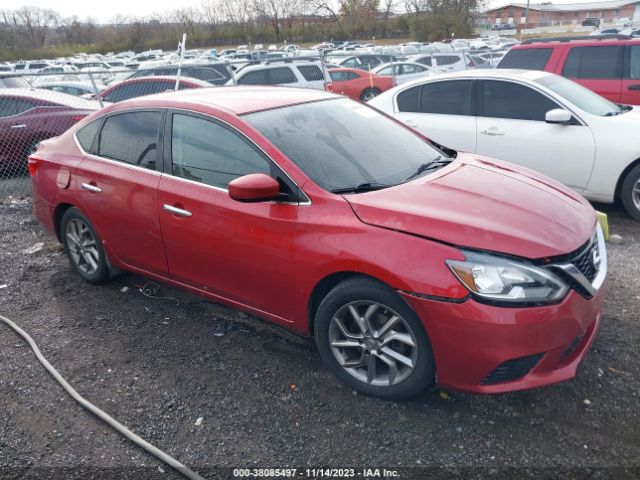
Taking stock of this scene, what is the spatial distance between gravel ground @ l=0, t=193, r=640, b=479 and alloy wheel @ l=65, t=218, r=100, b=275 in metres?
0.67

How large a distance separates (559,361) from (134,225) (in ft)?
9.67

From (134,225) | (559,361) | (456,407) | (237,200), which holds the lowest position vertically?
(456,407)

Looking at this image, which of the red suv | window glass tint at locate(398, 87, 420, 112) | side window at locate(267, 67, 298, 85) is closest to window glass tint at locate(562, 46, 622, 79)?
the red suv

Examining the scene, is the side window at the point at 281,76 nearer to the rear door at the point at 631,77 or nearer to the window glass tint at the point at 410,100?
the window glass tint at the point at 410,100

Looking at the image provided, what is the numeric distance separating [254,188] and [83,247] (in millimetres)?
2404

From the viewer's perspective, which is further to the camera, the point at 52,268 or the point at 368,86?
the point at 368,86

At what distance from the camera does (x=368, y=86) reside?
1531 centimetres

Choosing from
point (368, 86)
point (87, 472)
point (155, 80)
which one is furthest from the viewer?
point (368, 86)

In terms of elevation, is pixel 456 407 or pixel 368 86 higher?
pixel 368 86

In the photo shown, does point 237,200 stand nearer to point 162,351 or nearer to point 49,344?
point 162,351

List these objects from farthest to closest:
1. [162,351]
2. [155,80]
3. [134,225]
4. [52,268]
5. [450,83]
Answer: [155,80] < [450,83] < [52,268] < [134,225] < [162,351]

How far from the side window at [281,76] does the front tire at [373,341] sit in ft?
37.4

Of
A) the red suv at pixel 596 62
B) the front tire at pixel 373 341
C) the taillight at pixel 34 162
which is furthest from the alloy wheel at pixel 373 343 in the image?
the red suv at pixel 596 62

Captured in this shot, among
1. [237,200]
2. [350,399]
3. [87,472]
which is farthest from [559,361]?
[87,472]
